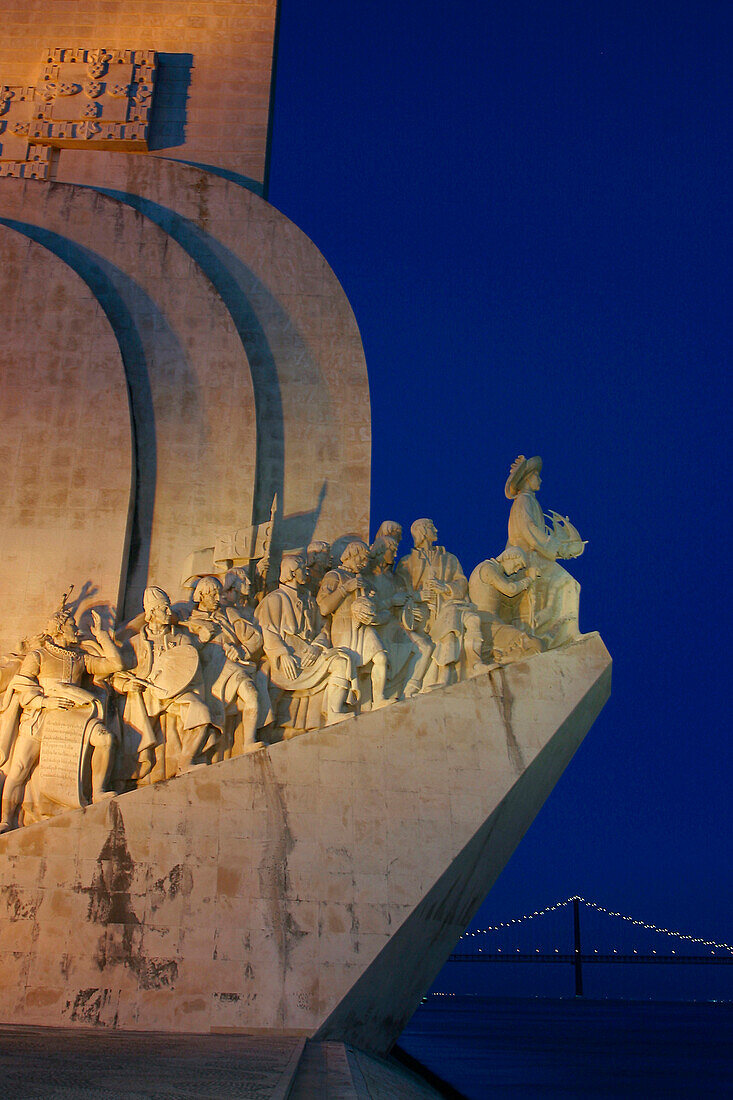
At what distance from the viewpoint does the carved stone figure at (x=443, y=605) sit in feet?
26.5

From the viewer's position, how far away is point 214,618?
806 centimetres

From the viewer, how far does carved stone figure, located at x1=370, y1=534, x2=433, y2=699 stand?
819 cm

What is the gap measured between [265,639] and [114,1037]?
306 centimetres

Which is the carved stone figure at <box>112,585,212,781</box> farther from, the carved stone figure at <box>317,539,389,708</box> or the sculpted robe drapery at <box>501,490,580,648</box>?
the sculpted robe drapery at <box>501,490,580,648</box>

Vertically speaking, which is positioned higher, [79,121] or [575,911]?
[79,121]

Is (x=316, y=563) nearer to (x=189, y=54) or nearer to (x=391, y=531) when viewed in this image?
(x=391, y=531)

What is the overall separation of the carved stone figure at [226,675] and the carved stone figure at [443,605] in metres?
1.36

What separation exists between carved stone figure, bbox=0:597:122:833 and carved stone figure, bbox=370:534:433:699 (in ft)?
6.55

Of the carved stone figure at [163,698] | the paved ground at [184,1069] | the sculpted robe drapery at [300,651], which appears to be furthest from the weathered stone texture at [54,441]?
the paved ground at [184,1069]

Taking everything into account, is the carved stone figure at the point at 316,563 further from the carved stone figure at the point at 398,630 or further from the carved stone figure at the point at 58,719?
the carved stone figure at the point at 58,719

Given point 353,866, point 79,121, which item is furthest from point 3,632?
point 79,121

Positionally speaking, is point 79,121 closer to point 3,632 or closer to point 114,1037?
point 3,632

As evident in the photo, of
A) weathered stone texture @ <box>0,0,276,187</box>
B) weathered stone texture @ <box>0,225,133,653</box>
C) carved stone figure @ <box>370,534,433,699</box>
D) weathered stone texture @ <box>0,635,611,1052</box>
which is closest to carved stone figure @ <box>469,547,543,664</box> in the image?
carved stone figure @ <box>370,534,433,699</box>

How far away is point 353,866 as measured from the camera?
6840 millimetres
